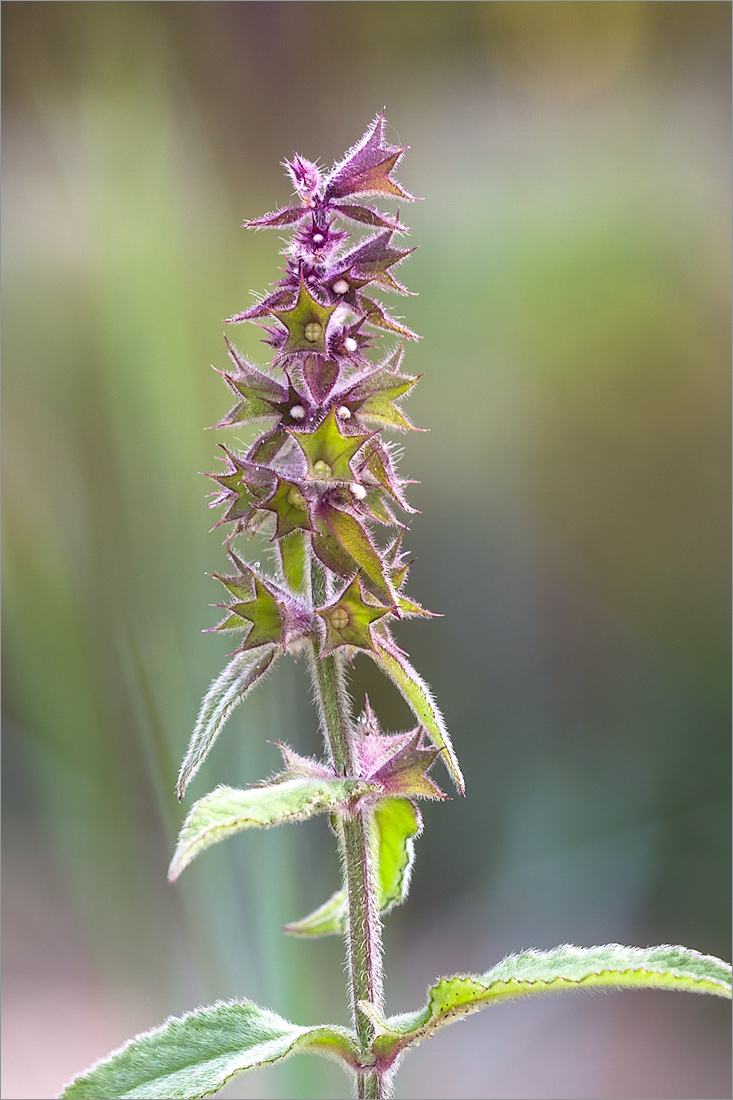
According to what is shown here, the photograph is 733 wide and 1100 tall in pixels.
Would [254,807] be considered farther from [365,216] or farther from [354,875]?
[365,216]

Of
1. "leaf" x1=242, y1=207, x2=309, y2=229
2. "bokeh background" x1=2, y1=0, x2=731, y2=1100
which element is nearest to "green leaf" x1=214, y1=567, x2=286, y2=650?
"leaf" x1=242, y1=207, x2=309, y2=229

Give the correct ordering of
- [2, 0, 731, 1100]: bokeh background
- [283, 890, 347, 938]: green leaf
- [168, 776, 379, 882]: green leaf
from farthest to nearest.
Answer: [2, 0, 731, 1100]: bokeh background, [283, 890, 347, 938]: green leaf, [168, 776, 379, 882]: green leaf

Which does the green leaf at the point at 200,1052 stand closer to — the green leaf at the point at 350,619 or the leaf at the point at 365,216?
the green leaf at the point at 350,619

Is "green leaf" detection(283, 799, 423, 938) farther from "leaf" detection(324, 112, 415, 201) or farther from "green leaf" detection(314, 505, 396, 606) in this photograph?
"leaf" detection(324, 112, 415, 201)

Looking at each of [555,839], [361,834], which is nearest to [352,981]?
[361,834]

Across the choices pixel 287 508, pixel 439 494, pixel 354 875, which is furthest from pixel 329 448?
pixel 439 494

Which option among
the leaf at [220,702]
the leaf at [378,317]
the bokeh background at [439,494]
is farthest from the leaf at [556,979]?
the bokeh background at [439,494]
